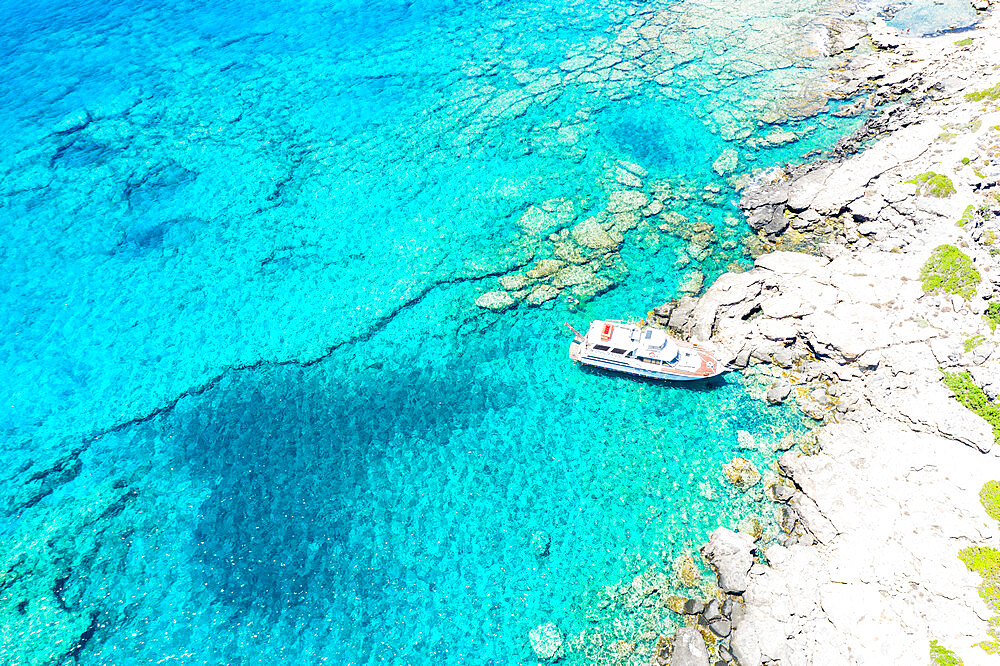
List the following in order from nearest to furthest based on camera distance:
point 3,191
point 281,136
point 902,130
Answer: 1. point 902,130
2. point 3,191
3. point 281,136

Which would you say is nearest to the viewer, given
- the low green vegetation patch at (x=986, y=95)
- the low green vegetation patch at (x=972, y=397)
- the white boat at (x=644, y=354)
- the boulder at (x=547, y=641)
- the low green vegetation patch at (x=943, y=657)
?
the low green vegetation patch at (x=943, y=657)

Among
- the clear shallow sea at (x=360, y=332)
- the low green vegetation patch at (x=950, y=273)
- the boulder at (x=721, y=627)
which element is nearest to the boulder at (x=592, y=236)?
the clear shallow sea at (x=360, y=332)

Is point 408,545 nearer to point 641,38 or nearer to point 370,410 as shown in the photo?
point 370,410

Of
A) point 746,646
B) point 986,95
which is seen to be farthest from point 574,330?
point 986,95

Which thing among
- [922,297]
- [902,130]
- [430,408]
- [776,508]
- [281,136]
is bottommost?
[776,508]

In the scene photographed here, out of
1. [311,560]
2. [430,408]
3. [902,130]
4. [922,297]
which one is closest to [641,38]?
[902,130]

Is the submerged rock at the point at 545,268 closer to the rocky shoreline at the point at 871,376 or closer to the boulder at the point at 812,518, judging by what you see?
the rocky shoreline at the point at 871,376

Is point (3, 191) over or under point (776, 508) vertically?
over
